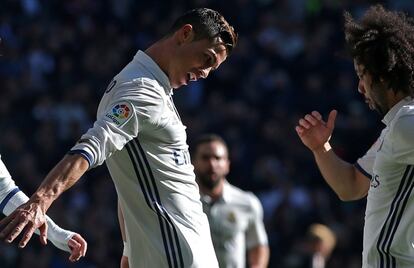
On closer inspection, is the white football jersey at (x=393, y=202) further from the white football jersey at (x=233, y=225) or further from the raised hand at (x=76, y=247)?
the white football jersey at (x=233, y=225)

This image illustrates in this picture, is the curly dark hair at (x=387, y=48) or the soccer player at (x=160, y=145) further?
the curly dark hair at (x=387, y=48)

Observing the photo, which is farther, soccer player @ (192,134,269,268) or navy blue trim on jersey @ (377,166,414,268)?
soccer player @ (192,134,269,268)

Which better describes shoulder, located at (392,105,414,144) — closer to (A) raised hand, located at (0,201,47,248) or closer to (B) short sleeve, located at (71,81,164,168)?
(B) short sleeve, located at (71,81,164,168)

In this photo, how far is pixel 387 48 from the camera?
5.98 m

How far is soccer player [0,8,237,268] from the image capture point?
5828mm

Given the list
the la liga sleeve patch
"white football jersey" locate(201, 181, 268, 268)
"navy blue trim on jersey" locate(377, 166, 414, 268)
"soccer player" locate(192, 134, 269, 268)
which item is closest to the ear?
the la liga sleeve patch

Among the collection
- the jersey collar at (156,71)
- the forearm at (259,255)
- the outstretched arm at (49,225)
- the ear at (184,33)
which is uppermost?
the ear at (184,33)

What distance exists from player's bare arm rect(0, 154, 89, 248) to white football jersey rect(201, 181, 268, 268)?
4.41 metres

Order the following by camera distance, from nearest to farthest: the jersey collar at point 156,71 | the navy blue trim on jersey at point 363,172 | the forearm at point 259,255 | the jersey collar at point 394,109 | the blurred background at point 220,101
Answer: the jersey collar at point 394,109
the jersey collar at point 156,71
the navy blue trim on jersey at point 363,172
the forearm at point 259,255
the blurred background at point 220,101

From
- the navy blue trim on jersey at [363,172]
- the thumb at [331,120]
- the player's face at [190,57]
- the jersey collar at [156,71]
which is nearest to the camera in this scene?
the jersey collar at [156,71]

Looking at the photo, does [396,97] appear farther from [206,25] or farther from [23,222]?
[23,222]

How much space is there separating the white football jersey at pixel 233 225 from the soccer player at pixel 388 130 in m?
3.65

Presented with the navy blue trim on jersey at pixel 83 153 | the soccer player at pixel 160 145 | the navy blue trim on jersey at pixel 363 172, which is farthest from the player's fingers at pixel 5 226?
the navy blue trim on jersey at pixel 363 172

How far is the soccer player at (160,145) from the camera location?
229 inches
